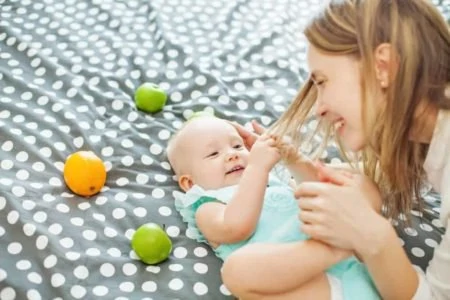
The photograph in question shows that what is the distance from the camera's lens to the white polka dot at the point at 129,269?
1093 mm

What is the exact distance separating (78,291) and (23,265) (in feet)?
0.35

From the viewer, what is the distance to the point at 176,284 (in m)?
1.07

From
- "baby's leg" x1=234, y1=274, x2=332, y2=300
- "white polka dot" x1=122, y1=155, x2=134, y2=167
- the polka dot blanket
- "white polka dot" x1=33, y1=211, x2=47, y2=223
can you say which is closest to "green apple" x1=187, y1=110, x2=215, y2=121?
the polka dot blanket

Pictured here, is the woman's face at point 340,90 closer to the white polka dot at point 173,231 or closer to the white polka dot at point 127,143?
the white polka dot at point 173,231

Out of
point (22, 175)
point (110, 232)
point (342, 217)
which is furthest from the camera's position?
point (22, 175)

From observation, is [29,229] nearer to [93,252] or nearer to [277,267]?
[93,252]

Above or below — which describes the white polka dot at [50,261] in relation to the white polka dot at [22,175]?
above

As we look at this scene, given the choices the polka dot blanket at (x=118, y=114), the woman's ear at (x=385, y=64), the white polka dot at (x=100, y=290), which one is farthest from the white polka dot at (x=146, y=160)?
the woman's ear at (x=385, y=64)

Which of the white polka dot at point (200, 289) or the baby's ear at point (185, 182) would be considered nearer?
the white polka dot at point (200, 289)

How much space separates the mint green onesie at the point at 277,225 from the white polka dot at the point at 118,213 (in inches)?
3.8

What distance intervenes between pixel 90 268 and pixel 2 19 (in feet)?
3.01

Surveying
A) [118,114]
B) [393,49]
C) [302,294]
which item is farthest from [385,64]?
[118,114]

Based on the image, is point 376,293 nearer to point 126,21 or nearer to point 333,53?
point 333,53

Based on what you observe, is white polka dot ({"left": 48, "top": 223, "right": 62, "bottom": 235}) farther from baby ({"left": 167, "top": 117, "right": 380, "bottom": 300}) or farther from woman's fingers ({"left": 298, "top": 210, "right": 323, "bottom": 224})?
woman's fingers ({"left": 298, "top": 210, "right": 323, "bottom": 224})
